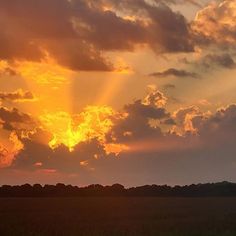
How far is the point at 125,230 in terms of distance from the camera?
43.5 meters

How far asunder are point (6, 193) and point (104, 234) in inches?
4680

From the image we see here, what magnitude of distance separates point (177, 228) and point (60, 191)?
110 m

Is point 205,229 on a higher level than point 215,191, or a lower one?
lower

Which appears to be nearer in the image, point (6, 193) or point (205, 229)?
point (205, 229)

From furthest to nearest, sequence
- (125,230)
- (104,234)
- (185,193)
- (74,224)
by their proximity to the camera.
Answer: (185,193)
(74,224)
(125,230)
(104,234)

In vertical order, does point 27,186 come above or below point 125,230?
above

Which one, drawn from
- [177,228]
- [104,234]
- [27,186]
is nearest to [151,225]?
[177,228]

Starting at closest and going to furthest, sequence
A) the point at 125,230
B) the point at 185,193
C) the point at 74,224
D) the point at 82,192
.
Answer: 1. the point at 125,230
2. the point at 74,224
3. the point at 82,192
4. the point at 185,193

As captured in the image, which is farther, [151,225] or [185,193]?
[185,193]

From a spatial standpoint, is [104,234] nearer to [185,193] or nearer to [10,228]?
[10,228]

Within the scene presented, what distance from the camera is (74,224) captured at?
48438mm

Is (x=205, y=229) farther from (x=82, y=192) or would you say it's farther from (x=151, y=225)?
(x=82, y=192)

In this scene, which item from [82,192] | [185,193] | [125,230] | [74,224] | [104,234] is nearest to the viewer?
[104,234]

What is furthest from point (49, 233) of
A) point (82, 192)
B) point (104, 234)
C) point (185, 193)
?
point (185, 193)
